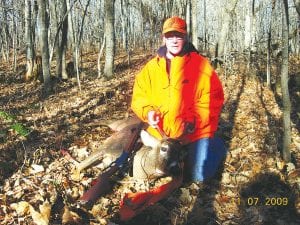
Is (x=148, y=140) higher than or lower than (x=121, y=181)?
higher

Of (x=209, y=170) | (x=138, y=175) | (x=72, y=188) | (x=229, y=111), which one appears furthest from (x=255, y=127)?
(x=72, y=188)

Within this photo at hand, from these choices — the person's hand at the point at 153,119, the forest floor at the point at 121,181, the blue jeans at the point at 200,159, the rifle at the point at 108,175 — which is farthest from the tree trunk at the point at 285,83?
the rifle at the point at 108,175

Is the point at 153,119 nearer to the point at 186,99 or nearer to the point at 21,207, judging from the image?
the point at 186,99

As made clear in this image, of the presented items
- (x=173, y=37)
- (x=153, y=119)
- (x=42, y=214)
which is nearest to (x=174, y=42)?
(x=173, y=37)

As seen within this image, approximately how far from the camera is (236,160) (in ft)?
21.2

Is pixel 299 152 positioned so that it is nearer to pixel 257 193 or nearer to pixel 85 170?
pixel 257 193

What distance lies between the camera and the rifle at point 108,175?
489 cm

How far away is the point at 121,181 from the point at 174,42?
6.63ft

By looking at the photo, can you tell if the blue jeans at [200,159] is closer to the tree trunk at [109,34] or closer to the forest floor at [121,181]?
the forest floor at [121,181]

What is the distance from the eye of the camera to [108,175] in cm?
542

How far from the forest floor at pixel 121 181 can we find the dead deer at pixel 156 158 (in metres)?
0.27

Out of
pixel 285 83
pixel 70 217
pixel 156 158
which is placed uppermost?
pixel 285 83

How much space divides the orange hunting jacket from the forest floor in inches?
31.8

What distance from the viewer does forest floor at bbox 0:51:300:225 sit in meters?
4.65
